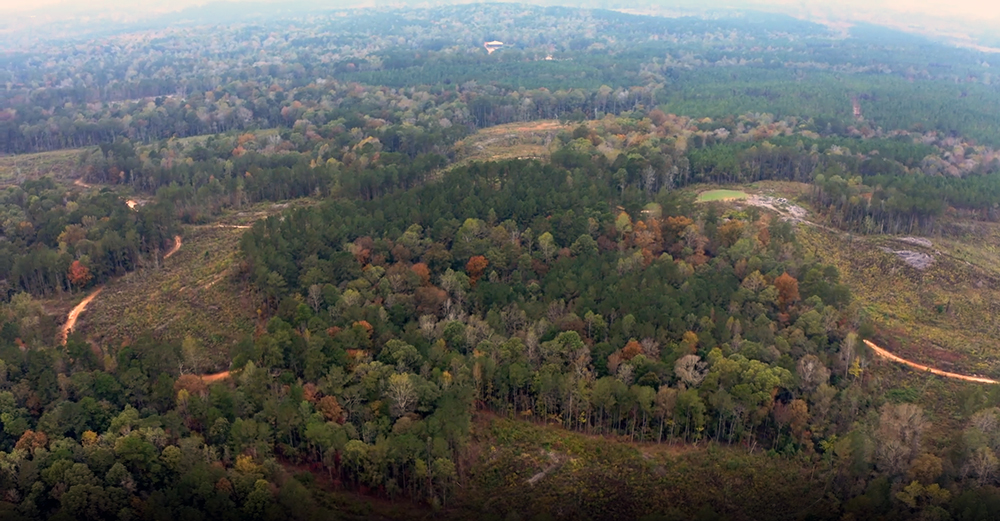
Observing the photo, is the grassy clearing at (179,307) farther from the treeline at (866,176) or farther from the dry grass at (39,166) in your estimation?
the treeline at (866,176)

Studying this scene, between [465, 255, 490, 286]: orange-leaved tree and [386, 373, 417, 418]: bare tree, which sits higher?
[465, 255, 490, 286]: orange-leaved tree

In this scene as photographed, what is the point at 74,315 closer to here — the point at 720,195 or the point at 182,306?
the point at 182,306

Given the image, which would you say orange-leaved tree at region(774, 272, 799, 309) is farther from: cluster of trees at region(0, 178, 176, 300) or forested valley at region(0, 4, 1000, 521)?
cluster of trees at region(0, 178, 176, 300)

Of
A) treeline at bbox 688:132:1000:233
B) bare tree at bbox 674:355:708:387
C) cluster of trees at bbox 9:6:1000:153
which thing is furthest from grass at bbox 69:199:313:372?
treeline at bbox 688:132:1000:233

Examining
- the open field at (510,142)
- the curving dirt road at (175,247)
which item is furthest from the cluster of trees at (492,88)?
the curving dirt road at (175,247)

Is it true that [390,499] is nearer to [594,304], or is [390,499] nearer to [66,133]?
[594,304]

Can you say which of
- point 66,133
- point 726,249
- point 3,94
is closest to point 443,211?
point 726,249
